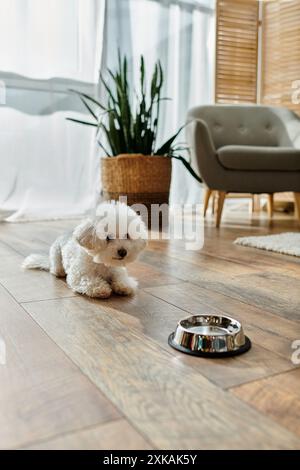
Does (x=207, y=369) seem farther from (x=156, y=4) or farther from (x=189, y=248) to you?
(x=156, y=4)

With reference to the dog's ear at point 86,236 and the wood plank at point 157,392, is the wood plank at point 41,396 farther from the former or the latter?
the dog's ear at point 86,236

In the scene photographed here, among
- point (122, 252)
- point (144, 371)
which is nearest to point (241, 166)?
point (122, 252)

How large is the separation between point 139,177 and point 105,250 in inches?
65.8

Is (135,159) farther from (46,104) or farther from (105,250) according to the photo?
(105,250)

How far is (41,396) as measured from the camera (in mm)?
769

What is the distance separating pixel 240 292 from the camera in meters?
1.46

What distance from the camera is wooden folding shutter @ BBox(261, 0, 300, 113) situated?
13.8 feet

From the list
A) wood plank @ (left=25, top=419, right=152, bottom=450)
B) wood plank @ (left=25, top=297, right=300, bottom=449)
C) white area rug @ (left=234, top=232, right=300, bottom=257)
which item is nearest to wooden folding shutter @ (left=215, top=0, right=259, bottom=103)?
white area rug @ (left=234, top=232, right=300, bottom=257)

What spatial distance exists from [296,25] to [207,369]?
13.4 ft

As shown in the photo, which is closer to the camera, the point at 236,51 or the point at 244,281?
the point at 244,281

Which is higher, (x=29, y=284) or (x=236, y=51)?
(x=236, y=51)

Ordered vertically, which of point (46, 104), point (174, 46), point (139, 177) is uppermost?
point (174, 46)

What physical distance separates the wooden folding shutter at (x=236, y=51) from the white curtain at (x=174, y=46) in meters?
0.08

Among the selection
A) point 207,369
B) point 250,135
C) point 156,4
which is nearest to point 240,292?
point 207,369
